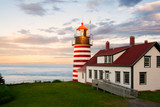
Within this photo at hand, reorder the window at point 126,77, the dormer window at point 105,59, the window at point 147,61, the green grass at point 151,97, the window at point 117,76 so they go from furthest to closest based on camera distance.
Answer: the dormer window at point 105,59 < the window at point 117,76 < the window at point 147,61 < the window at point 126,77 < the green grass at point 151,97

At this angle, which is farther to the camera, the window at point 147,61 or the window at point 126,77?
the window at point 147,61

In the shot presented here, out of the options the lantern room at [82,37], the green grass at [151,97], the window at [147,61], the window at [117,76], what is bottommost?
the green grass at [151,97]

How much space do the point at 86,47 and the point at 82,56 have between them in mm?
2174

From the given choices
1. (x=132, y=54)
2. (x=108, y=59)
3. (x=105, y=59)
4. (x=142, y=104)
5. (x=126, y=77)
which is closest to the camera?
(x=142, y=104)

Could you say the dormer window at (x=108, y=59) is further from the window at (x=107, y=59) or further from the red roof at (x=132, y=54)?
the red roof at (x=132, y=54)

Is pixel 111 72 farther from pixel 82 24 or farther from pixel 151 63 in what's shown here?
pixel 82 24

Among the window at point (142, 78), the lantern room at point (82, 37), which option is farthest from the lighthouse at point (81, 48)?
the window at point (142, 78)

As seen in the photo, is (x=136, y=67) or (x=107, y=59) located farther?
(x=107, y=59)

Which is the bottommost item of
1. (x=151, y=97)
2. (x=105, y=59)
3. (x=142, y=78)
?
(x=151, y=97)

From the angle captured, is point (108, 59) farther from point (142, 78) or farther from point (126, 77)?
point (142, 78)

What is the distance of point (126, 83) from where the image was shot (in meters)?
24.6

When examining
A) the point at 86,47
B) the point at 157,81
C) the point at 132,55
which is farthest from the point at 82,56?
the point at 157,81

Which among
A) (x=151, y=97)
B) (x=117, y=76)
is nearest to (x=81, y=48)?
(x=117, y=76)

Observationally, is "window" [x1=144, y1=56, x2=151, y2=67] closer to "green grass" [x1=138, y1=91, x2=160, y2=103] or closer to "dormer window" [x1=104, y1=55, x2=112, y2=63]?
"green grass" [x1=138, y1=91, x2=160, y2=103]
